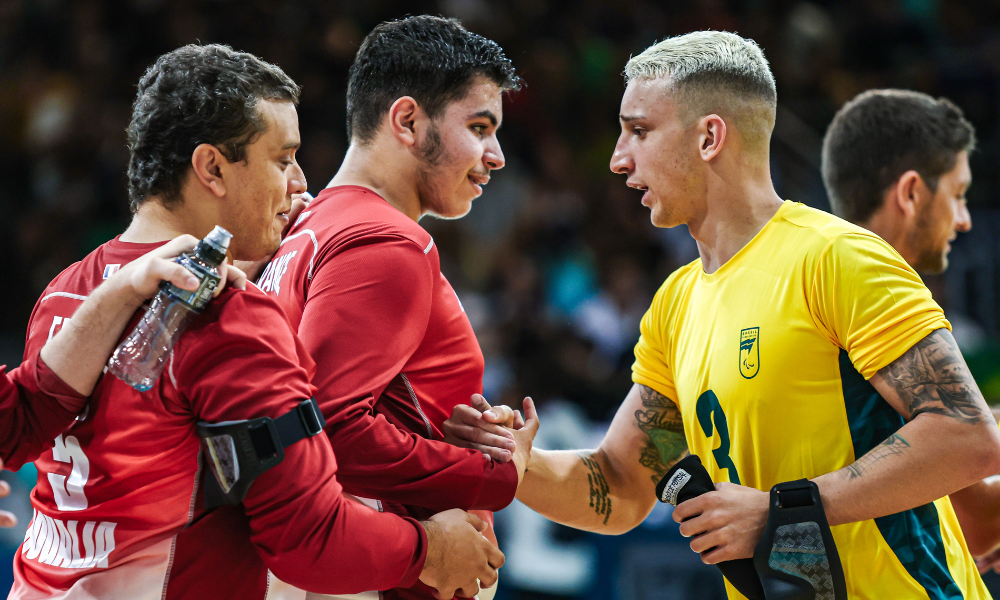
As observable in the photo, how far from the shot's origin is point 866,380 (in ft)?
7.80

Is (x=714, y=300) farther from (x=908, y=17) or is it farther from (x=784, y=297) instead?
(x=908, y=17)

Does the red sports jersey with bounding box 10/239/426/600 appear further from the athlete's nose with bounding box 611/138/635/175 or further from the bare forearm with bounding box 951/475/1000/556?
the bare forearm with bounding box 951/475/1000/556

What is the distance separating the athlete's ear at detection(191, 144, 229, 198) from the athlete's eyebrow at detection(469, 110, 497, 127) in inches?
36.5

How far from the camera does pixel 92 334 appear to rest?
180cm

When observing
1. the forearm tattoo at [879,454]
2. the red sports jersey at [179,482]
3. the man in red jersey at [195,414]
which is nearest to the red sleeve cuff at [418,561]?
the man in red jersey at [195,414]

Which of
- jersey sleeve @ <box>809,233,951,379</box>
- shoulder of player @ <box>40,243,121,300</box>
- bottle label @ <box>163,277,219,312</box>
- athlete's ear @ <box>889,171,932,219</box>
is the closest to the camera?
bottle label @ <box>163,277,219,312</box>

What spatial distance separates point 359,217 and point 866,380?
4.70 feet

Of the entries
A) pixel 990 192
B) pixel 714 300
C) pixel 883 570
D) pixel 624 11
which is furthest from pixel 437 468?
pixel 624 11

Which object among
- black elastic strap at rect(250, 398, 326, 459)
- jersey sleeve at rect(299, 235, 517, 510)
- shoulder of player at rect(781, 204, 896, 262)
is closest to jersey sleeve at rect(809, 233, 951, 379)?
shoulder of player at rect(781, 204, 896, 262)

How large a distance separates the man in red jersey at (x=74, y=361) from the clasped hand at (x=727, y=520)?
4.54 ft

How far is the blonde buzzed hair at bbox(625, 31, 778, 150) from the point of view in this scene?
9.14 ft

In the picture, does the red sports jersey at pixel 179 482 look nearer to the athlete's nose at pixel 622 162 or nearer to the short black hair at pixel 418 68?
the short black hair at pixel 418 68

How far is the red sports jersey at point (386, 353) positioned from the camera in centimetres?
217

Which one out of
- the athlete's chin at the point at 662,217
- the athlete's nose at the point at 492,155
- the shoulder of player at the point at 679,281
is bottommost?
the shoulder of player at the point at 679,281
